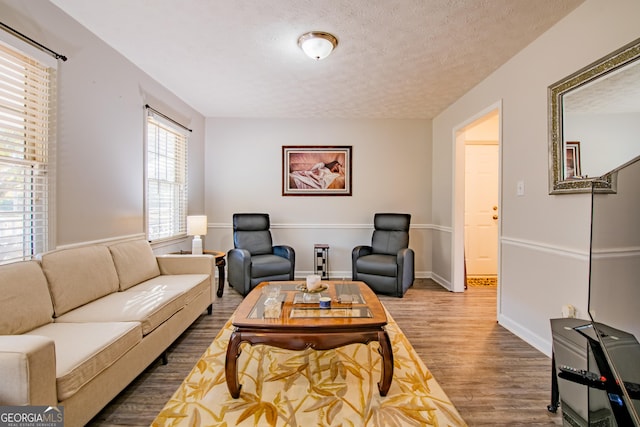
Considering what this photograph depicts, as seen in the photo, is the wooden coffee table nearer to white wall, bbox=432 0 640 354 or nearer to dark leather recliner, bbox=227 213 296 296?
white wall, bbox=432 0 640 354

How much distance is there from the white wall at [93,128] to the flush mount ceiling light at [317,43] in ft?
5.61

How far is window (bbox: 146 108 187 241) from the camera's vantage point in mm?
3336

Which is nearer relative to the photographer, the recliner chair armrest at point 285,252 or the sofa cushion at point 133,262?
the sofa cushion at point 133,262

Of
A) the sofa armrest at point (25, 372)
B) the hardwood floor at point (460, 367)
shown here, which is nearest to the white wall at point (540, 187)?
the hardwood floor at point (460, 367)

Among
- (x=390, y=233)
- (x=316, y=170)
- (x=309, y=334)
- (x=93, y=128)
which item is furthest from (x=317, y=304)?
(x=316, y=170)

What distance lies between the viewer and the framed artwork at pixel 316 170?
470cm

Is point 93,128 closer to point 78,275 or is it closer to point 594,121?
point 78,275

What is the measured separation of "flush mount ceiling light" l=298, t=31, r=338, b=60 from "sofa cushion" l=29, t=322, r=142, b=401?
236 cm

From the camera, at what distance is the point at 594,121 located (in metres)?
1.93

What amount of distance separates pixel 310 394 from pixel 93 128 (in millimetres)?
2640

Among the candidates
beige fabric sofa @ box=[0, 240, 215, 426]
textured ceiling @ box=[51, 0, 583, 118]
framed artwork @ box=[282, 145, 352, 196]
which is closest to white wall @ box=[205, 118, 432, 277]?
framed artwork @ box=[282, 145, 352, 196]

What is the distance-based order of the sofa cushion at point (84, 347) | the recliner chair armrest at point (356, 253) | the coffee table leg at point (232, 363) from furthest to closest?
1. the recliner chair armrest at point (356, 253)
2. the coffee table leg at point (232, 363)
3. the sofa cushion at point (84, 347)

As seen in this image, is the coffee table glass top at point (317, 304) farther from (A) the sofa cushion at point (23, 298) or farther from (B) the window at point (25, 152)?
(B) the window at point (25, 152)

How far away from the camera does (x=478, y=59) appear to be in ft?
9.13
